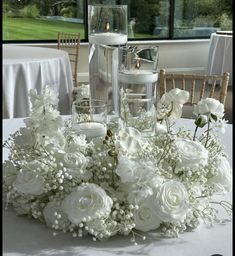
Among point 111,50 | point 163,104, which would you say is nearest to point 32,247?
point 163,104

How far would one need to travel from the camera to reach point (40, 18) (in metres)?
6.48

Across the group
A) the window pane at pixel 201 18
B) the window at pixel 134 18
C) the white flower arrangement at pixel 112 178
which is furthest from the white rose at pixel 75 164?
the window pane at pixel 201 18

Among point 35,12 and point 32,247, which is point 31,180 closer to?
point 32,247

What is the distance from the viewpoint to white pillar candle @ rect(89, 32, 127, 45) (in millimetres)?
1334

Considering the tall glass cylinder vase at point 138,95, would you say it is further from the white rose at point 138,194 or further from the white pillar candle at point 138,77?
the white rose at point 138,194

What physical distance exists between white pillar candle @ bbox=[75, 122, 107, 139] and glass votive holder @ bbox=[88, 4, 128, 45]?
308 millimetres

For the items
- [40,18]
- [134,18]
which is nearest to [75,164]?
[40,18]

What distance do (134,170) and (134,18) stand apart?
6.14 m

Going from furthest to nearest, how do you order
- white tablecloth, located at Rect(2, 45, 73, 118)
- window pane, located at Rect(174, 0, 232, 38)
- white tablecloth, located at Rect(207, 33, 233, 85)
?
window pane, located at Rect(174, 0, 232, 38), white tablecloth, located at Rect(207, 33, 233, 85), white tablecloth, located at Rect(2, 45, 73, 118)

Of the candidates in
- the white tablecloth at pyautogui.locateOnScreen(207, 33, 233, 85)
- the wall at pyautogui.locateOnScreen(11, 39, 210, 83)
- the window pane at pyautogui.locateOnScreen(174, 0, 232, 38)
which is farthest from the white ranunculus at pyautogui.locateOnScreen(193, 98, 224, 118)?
the window pane at pyautogui.locateOnScreen(174, 0, 232, 38)

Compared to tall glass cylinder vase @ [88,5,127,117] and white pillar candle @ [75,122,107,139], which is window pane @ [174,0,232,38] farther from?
white pillar candle @ [75,122,107,139]

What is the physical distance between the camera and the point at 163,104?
1160 millimetres

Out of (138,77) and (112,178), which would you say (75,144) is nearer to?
(112,178)

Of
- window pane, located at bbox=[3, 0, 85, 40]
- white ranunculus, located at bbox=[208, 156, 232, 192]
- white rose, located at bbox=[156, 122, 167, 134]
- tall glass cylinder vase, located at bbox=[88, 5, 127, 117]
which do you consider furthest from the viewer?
window pane, located at bbox=[3, 0, 85, 40]
